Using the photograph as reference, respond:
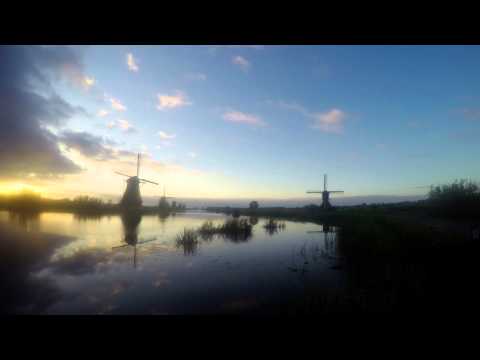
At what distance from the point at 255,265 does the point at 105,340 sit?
36.6 ft

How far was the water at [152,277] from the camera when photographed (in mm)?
7379

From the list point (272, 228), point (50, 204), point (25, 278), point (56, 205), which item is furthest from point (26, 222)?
point (50, 204)

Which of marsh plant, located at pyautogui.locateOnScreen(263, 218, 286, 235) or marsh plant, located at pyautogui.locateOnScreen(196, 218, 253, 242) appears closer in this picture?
marsh plant, located at pyautogui.locateOnScreen(196, 218, 253, 242)

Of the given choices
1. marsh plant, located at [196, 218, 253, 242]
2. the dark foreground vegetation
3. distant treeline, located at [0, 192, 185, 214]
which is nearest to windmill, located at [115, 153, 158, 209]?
distant treeline, located at [0, 192, 185, 214]

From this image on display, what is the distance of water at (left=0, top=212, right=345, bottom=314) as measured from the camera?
7.38 m

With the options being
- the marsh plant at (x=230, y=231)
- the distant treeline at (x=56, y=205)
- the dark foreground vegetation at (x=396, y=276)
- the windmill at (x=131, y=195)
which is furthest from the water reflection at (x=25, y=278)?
the distant treeline at (x=56, y=205)

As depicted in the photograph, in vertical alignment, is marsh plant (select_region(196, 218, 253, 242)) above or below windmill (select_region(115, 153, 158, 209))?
below

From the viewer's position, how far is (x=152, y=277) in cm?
987

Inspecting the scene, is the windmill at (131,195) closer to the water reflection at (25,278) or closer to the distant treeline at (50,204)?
the distant treeline at (50,204)

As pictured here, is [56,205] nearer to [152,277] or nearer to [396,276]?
[152,277]

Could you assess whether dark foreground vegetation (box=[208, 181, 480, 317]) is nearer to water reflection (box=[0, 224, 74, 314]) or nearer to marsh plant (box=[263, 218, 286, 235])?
water reflection (box=[0, 224, 74, 314])

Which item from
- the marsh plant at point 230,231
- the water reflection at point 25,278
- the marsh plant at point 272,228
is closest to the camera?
the water reflection at point 25,278

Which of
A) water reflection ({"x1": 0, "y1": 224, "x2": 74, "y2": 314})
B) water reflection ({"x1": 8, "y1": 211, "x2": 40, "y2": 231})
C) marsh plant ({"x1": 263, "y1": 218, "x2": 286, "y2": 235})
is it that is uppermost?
water reflection ({"x1": 0, "y1": 224, "x2": 74, "y2": 314})
